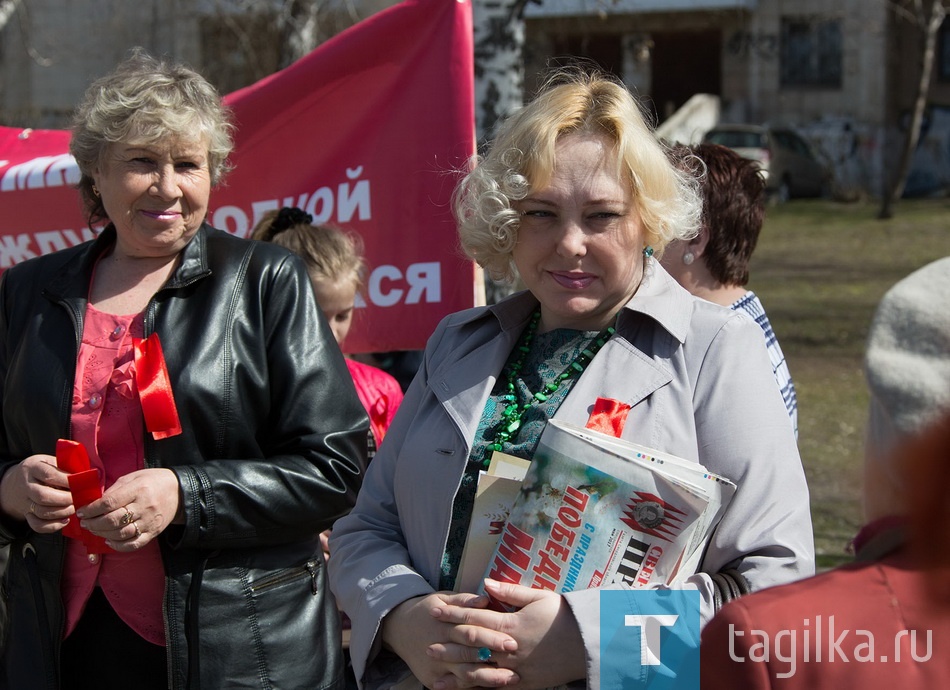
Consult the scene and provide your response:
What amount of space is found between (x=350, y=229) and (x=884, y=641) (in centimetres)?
279

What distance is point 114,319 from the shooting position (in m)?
2.44

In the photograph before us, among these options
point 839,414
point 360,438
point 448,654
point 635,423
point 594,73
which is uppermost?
point 594,73

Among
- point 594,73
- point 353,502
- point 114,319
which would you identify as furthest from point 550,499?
point 114,319

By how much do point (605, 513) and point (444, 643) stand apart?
36cm

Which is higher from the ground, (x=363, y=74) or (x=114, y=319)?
(x=363, y=74)

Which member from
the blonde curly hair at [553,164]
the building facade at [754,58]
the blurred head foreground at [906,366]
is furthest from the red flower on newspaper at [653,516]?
the building facade at [754,58]

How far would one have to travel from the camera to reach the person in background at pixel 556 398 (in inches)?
71.3

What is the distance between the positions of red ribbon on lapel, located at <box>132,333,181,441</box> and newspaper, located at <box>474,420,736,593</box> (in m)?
0.87

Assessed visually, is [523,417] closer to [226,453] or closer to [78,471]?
[226,453]

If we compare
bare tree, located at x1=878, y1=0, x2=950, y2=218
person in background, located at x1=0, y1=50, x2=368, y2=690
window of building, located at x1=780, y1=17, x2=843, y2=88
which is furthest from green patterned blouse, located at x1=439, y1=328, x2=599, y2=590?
window of building, located at x1=780, y1=17, x2=843, y2=88

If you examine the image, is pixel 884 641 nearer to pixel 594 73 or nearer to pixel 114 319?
pixel 594 73

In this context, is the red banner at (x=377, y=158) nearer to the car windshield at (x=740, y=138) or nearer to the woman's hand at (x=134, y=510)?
the woman's hand at (x=134, y=510)

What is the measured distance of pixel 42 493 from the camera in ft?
7.32
